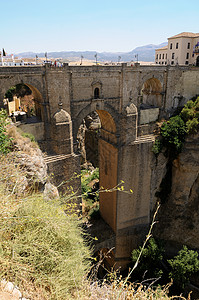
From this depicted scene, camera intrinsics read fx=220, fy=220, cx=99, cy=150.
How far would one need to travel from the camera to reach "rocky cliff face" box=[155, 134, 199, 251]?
19.0m

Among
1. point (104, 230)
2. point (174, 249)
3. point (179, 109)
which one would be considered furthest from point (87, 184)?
point (179, 109)

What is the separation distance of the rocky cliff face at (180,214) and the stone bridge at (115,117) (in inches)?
65.8

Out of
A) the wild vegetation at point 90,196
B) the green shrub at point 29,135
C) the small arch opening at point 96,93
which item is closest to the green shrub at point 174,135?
the small arch opening at point 96,93

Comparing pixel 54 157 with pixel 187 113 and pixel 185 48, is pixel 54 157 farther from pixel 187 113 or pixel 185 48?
pixel 185 48

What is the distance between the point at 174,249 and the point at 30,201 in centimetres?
1839

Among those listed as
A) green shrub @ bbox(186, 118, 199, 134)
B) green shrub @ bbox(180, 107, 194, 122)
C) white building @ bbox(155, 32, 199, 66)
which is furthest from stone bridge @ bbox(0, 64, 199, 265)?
white building @ bbox(155, 32, 199, 66)

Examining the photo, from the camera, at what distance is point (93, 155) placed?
31.4 m

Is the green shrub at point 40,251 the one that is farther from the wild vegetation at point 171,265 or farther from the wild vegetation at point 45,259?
the wild vegetation at point 171,265

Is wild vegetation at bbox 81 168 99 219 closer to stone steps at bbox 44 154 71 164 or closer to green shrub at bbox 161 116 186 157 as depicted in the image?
stone steps at bbox 44 154 71 164

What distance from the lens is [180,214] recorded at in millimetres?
19094

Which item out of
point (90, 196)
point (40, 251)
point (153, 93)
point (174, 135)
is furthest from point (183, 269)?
point (40, 251)

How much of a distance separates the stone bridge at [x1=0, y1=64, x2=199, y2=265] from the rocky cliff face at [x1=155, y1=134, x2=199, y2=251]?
5.48ft

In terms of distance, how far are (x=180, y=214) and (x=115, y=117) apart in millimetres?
10353

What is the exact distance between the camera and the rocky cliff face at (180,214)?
18953mm
